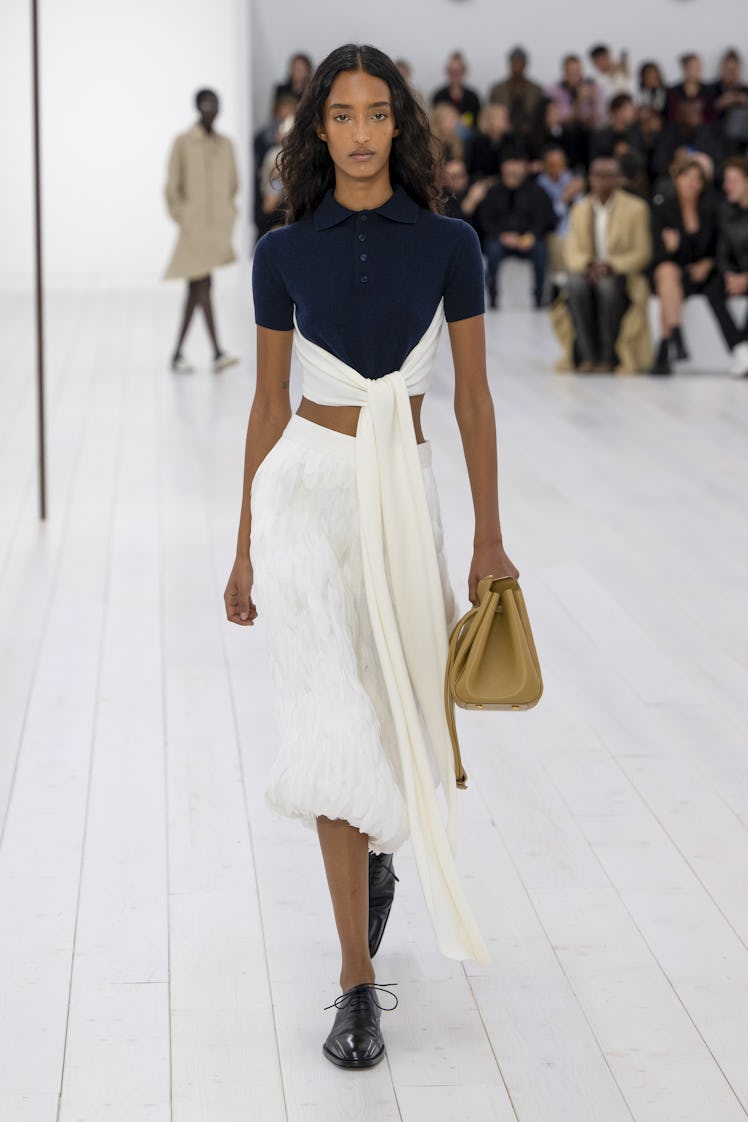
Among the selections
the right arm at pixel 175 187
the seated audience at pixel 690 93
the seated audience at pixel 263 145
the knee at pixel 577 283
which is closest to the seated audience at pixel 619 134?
the seated audience at pixel 690 93

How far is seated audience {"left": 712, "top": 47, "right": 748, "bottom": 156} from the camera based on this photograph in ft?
51.3

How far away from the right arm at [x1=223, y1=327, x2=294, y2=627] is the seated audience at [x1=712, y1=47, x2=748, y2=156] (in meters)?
12.7

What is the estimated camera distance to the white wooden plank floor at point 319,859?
8.57 ft

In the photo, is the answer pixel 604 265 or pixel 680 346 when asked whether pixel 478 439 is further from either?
pixel 680 346

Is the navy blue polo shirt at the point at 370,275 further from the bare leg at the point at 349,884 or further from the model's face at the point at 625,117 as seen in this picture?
the model's face at the point at 625,117

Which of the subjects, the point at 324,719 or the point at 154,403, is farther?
the point at 154,403

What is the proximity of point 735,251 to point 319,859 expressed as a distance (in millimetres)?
8216

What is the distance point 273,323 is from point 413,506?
1.19 feet

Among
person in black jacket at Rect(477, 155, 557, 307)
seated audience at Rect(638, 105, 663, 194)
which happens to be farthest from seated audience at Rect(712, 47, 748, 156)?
person in black jacket at Rect(477, 155, 557, 307)

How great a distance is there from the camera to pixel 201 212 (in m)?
A: 10.9

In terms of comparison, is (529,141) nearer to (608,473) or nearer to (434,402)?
(434,402)

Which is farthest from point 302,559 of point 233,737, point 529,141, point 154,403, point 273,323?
point 529,141

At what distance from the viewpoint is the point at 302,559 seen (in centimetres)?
265

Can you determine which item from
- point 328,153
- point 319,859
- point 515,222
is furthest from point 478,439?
point 515,222
